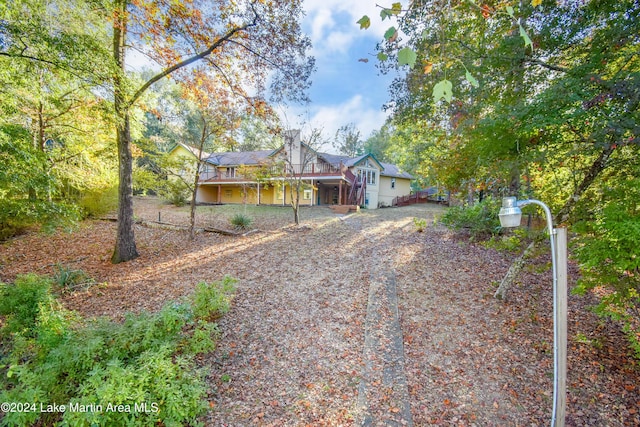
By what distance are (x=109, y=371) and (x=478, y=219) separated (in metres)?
9.75

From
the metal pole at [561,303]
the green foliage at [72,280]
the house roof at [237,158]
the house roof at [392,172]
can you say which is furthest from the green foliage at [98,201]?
the house roof at [392,172]

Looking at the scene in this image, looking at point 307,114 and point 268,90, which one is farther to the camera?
point 307,114

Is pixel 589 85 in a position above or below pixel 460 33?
below

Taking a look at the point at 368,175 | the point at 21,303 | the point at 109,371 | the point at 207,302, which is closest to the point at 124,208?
the point at 21,303

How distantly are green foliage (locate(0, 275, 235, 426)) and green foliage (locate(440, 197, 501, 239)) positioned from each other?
8437 millimetres

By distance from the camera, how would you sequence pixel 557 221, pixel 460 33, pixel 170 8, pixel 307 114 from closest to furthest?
pixel 557 221 < pixel 460 33 < pixel 170 8 < pixel 307 114

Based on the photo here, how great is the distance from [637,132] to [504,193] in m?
4.79

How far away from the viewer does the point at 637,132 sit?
10.3ft

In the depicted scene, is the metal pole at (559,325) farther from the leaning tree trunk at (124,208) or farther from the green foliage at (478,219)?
the leaning tree trunk at (124,208)

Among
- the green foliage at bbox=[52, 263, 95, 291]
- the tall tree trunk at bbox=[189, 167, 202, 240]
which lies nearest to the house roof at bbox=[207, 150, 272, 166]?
the tall tree trunk at bbox=[189, 167, 202, 240]

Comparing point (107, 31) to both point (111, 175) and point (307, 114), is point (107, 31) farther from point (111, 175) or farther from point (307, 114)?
point (307, 114)

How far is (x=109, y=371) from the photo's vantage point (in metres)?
2.80

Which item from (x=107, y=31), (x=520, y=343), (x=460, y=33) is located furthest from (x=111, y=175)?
(x=520, y=343)

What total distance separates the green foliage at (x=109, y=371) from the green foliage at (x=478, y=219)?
8437 mm
